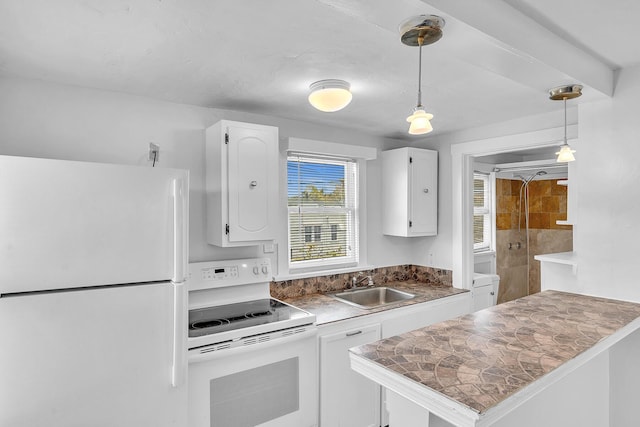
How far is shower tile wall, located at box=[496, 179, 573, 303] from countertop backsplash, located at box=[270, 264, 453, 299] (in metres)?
1.63

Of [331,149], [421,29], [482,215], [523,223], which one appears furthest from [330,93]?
[523,223]

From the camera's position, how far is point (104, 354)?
155cm

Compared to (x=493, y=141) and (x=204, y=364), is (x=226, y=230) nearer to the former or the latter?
(x=204, y=364)

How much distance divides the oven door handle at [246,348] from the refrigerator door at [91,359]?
0.16 metres

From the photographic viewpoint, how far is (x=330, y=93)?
6.56 ft

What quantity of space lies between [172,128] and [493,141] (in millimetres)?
2497

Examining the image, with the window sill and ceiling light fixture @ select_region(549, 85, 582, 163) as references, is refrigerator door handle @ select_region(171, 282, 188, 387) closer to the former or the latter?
the window sill

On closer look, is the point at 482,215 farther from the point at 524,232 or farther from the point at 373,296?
the point at 373,296

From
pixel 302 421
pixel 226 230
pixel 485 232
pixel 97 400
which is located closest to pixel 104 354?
pixel 97 400

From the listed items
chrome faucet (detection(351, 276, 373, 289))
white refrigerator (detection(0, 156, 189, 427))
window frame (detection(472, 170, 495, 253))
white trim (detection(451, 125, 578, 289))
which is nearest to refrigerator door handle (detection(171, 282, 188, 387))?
white refrigerator (detection(0, 156, 189, 427))

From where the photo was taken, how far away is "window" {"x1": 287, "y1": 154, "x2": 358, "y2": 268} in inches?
118

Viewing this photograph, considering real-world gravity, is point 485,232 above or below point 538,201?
below

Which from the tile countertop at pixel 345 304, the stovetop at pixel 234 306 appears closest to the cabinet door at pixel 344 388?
the tile countertop at pixel 345 304

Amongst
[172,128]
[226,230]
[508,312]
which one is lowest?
[508,312]
